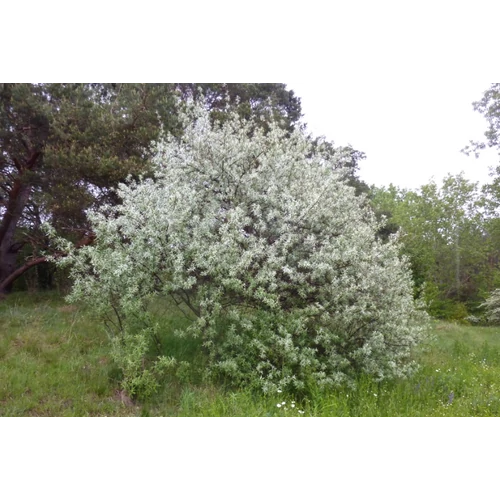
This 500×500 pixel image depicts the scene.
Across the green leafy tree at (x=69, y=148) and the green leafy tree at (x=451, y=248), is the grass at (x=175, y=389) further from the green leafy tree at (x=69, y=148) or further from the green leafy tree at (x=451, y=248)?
the green leafy tree at (x=451, y=248)

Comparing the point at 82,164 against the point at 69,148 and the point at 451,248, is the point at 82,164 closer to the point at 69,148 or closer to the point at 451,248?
the point at 69,148

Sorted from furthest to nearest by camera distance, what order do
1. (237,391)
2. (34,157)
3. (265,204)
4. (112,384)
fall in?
(34,157), (265,204), (112,384), (237,391)

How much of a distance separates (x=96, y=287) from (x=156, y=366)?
1.20 m

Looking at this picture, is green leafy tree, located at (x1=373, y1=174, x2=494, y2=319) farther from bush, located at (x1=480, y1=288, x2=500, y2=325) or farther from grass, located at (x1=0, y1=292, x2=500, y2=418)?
grass, located at (x1=0, y1=292, x2=500, y2=418)

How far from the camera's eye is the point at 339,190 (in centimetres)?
486

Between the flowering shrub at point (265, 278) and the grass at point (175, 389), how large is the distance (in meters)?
0.22

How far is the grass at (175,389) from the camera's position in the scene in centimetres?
346

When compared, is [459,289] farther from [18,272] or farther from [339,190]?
[18,272]

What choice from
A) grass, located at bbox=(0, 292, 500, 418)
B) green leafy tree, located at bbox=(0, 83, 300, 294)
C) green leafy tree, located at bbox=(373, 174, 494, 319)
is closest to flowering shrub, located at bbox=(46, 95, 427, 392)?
grass, located at bbox=(0, 292, 500, 418)

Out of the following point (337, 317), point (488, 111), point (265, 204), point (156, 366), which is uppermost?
point (488, 111)

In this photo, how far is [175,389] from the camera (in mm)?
3893

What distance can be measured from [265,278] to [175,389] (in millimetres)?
1516

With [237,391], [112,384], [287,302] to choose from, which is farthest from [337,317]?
[112,384]

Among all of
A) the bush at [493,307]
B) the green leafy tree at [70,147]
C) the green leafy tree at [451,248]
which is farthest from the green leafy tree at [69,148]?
the bush at [493,307]
